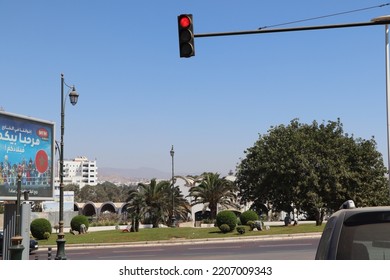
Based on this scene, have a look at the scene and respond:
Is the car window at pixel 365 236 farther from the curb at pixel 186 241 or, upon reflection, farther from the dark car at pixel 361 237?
the curb at pixel 186 241

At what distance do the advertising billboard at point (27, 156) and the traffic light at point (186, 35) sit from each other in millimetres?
9329

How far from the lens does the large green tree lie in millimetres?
49094

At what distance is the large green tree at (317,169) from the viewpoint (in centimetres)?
4909

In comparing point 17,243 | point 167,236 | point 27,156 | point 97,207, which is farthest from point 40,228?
point 97,207

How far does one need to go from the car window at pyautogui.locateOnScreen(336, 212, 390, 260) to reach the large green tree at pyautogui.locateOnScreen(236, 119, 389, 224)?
4548cm

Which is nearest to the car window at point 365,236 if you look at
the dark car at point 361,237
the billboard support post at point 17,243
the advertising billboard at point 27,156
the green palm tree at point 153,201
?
the dark car at point 361,237

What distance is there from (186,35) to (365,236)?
438 inches

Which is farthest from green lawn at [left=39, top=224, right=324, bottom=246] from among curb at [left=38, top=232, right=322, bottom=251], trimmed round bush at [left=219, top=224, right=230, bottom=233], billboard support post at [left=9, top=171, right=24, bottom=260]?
billboard support post at [left=9, top=171, right=24, bottom=260]

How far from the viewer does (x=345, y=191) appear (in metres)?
50.2

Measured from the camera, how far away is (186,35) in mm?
14016

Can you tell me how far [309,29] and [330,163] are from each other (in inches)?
1430
